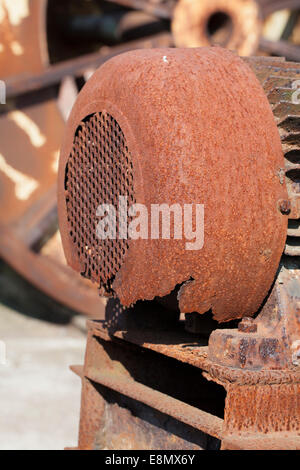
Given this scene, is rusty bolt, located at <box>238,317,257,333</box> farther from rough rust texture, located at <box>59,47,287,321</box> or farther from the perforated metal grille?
the perforated metal grille

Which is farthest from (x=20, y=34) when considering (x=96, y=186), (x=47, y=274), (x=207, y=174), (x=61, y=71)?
(x=207, y=174)

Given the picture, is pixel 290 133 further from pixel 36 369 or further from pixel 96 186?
pixel 36 369

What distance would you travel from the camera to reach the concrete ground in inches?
119

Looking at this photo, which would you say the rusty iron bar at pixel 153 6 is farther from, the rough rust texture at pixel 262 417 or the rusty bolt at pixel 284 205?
the rough rust texture at pixel 262 417

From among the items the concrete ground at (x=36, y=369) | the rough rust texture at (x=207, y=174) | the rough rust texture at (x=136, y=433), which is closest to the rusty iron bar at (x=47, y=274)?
the concrete ground at (x=36, y=369)

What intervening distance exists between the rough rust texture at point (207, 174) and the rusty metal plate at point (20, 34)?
2.63 metres

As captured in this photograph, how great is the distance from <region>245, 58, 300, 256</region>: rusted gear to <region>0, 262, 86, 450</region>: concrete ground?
163cm

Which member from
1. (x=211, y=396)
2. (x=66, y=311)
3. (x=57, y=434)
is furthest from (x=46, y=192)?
(x=211, y=396)

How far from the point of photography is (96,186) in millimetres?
1809

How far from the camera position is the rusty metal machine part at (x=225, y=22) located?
4188 millimetres

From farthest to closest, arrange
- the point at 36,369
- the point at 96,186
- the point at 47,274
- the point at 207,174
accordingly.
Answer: the point at 47,274, the point at 36,369, the point at 96,186, the point at 207,174

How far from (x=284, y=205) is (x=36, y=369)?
2.58 metres
